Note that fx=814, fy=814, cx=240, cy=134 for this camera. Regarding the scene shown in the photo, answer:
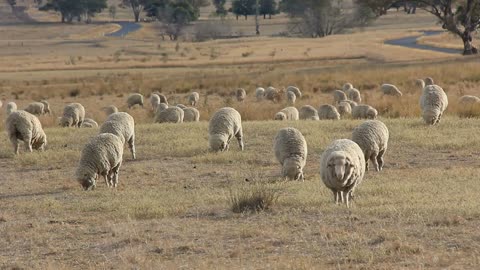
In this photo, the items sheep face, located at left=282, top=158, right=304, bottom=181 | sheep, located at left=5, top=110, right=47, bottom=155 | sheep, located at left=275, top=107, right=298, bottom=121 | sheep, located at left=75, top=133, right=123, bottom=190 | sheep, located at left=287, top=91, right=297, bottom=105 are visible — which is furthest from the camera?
sheep, located at left=287, top=91, right=297, bottom=105

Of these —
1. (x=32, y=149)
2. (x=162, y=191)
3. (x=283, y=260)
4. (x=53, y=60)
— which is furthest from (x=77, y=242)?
(x=53, y=60)

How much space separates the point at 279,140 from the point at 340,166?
3646 mm

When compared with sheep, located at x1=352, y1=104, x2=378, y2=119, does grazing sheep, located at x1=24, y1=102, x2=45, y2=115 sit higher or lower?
lower

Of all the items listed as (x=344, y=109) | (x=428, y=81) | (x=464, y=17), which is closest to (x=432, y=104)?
(x=344, y=109)

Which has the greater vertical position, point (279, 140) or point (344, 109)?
point (279, 140)

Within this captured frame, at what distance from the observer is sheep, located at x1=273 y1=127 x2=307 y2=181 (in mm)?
14336

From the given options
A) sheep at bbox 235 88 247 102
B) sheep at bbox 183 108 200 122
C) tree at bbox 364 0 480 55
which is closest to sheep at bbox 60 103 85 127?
sheep at bbox 183 108 200 122

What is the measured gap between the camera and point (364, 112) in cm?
2395

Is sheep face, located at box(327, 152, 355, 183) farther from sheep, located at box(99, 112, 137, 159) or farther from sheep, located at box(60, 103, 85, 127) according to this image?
sheep, located at box(60, 103, 85, 127)

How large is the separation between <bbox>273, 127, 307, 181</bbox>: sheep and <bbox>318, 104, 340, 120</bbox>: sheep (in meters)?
10.0

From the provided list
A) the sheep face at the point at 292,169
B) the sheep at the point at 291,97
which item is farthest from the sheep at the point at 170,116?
the sheep face at the point at 292,169

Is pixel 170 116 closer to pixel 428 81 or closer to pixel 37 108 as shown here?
pixel 37 108

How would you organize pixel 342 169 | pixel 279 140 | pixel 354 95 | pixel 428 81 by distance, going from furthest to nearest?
pixel 428 81 → pixel 354 95 → pixel 279 140 → pixel 342 169

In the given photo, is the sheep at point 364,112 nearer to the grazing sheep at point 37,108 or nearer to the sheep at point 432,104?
the sheep at point 432,104
